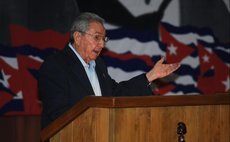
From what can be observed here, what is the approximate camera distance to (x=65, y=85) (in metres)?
2.49

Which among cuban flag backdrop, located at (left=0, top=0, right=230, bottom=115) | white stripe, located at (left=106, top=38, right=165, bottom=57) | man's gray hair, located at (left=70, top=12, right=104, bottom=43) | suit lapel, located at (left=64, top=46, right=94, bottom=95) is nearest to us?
suit lapel, located at (left=64, top=46, right=94, bottom=95)

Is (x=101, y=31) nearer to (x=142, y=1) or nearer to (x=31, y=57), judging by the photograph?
(x=31, y=57)

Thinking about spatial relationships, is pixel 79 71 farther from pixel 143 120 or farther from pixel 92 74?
pixel 143 120

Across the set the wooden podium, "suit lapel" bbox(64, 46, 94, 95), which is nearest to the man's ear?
"suit lapel" bbox(64, 46, 94, 95)

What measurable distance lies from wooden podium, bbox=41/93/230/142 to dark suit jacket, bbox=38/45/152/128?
23 cm

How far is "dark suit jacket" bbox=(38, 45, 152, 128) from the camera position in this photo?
2.40 metres

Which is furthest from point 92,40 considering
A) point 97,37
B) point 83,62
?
point 83,62

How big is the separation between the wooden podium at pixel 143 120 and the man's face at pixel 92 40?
0.65 meters

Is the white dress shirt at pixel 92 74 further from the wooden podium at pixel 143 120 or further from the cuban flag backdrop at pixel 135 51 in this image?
the cuban flag backdrop at pixel 135 51

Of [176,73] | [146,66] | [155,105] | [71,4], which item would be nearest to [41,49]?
[71,4]

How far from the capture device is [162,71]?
261 cm

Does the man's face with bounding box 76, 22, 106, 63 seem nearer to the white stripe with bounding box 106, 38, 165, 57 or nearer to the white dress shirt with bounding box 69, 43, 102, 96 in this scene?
the white dress shirt with bounding box 69, 43, 102, 96

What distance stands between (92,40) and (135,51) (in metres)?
1.47

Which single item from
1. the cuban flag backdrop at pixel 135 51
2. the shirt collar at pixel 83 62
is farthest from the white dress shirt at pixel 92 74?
the cuban flag backdrop at pixel 135 51
